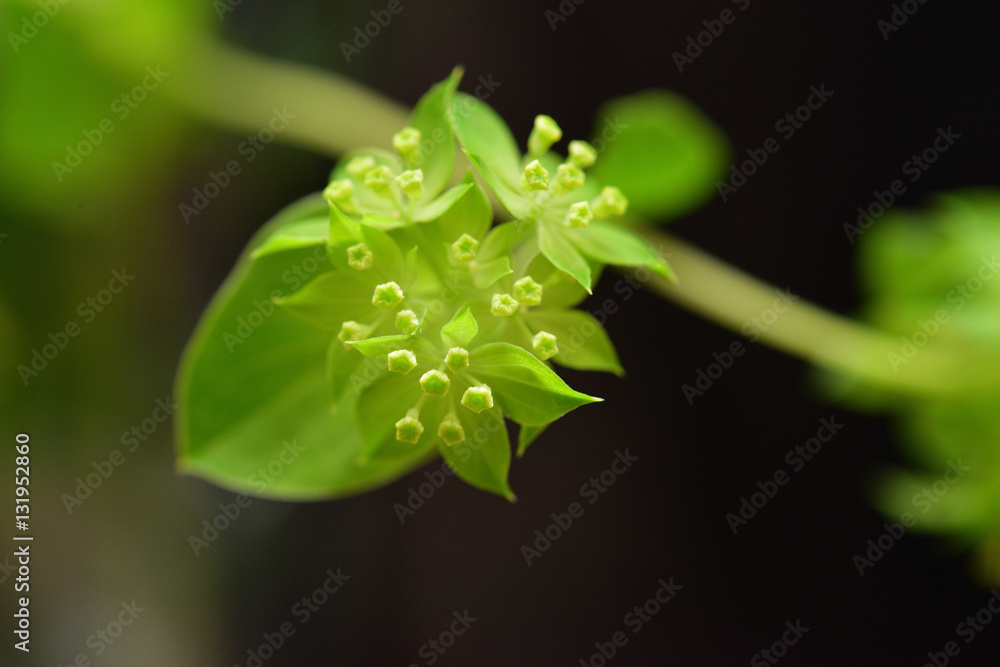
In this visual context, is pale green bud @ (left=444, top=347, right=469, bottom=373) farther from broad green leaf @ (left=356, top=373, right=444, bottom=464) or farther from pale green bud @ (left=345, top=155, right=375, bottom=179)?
pale green bud @ (left=345, top=155, right=375, bottom=179)

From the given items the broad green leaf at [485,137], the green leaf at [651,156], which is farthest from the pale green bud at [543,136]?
the green leaf at [651,156]

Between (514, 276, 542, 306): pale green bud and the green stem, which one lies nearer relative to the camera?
(514, 276, 542, 306): pale green bud

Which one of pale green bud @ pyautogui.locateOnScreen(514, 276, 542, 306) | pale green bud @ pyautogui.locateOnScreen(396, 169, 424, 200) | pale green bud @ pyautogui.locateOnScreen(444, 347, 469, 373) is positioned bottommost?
pale green bud @ pyautogui.locateOnScreen(444, 347, 469, 373)

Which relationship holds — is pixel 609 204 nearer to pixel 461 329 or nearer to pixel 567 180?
pixel 567 180

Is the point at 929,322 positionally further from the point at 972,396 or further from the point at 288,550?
the point at 288,550

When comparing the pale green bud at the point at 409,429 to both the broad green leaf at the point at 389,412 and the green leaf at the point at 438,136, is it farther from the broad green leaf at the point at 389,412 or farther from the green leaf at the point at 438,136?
the green leaf at the point at 438,136

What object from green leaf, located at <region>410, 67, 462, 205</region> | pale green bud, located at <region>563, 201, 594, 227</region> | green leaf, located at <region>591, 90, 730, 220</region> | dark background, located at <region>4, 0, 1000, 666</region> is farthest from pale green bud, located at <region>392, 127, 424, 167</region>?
dark background, located at <region>4, 0, 1000, 666</region>

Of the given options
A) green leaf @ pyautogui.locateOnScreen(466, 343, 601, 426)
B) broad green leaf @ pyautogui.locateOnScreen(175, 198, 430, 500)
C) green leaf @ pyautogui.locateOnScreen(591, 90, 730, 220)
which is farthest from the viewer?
green leaf @ pyautogui.locateOnScreen(591, 90, 730, 220)

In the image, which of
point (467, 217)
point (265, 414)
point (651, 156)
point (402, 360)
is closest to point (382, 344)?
point (402, 360)
